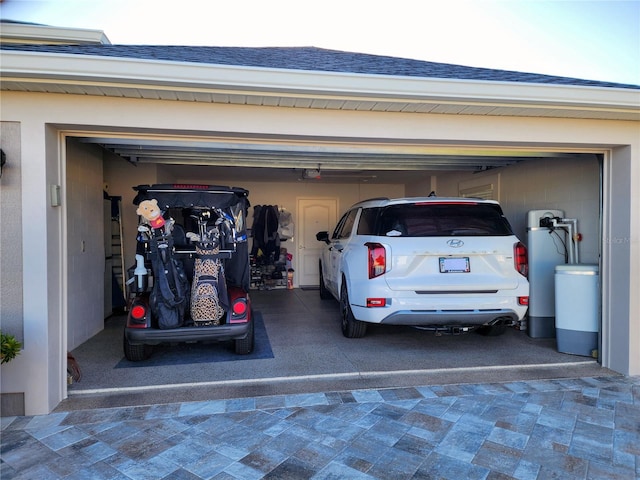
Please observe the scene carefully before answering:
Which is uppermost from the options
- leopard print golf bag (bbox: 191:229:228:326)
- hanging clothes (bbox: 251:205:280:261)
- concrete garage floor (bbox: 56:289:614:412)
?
hanging clothes (bbox: 251:205:280:261)

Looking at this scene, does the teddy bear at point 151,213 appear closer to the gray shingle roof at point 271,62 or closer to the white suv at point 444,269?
the gray shingle roof at point 271,62

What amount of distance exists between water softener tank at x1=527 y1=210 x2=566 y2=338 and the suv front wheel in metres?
2.31

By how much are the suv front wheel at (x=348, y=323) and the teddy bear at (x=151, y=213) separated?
242cm

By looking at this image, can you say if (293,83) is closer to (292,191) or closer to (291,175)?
(291,175)

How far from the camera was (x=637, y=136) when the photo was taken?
13.6 ft

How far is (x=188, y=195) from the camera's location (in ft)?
15.7

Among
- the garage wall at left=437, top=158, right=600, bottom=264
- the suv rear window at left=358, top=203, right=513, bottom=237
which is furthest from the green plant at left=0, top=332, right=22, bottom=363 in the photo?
the garage wall at left=437, top=158, right=600, bottom=264

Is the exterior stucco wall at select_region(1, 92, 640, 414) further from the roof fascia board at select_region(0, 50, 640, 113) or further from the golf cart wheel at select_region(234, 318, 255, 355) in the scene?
the golf cart wheel at select_region(234, 318, 255, 355)

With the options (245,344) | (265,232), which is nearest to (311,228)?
(265,232)

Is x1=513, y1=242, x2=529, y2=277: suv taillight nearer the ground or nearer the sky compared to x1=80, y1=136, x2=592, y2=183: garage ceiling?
nearer the ground

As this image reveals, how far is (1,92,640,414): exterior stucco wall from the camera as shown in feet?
10.6

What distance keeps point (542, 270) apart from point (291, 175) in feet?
17.4

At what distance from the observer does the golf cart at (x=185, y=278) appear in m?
4.25

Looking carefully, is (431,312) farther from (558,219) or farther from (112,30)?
(112,30)
